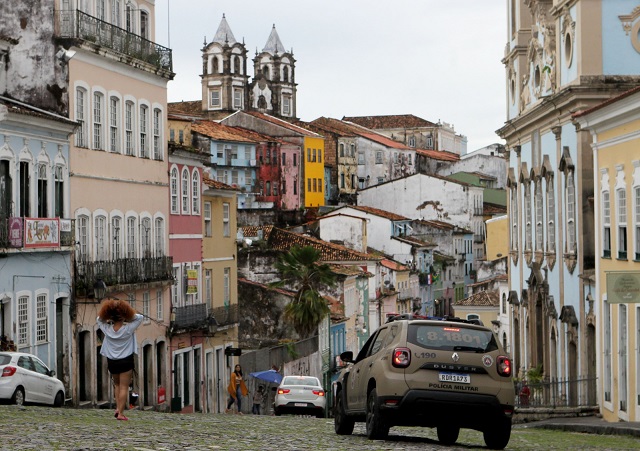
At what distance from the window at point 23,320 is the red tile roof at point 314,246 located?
47.1 m

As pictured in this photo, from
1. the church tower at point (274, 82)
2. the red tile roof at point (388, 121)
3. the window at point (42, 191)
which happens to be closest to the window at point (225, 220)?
the window at point (42, 191)

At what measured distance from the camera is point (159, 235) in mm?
48250

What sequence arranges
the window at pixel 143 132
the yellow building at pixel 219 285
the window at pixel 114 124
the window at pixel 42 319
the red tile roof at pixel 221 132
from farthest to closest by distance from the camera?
the red tile roof at pixel 221 132
the yellow building at pixel 219 285
the window at pixel 143 132
the window at pixel 114 124
the window at pixel 42 319

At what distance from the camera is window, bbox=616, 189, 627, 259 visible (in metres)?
34.1

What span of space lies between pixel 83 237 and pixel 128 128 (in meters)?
5.33

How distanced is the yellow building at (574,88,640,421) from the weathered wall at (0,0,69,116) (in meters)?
13.6

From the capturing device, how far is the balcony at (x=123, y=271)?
131 feet

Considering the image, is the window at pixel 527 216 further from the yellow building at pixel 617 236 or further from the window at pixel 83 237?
the window at pixel 83 237

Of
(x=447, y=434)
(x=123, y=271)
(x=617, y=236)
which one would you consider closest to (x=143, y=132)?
(x=123, y=271)

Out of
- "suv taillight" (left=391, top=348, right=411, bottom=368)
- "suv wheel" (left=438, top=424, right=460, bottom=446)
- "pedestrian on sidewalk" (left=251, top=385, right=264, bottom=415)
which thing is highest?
"suv taillight" (left=391, top=348, right=411, bottom=368)

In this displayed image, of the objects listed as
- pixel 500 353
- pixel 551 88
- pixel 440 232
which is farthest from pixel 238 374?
pixel 440 232

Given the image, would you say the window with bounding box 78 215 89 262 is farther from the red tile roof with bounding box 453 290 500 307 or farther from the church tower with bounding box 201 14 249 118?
the church tower with bounding box 201 14 249 118

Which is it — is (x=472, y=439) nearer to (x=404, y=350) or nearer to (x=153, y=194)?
(x=404, y=350)

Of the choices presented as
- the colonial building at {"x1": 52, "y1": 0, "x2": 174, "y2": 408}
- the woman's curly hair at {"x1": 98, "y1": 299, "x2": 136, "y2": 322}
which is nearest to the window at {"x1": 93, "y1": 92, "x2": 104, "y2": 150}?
the colonial building at {"x1": 52, "y1": 0, "x2": 174, "y2": 408}
